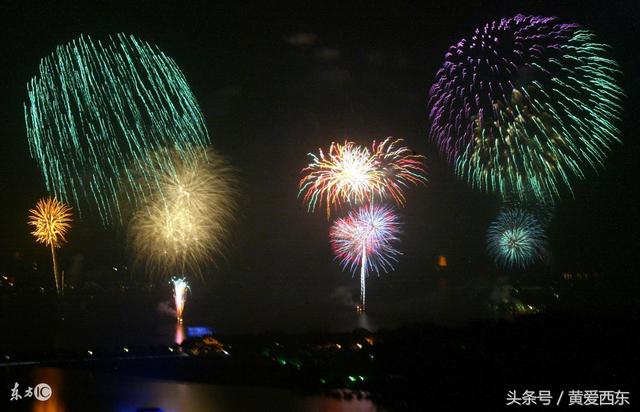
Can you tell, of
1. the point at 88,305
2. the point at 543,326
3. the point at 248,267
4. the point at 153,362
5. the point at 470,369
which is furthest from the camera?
the point at 248,267

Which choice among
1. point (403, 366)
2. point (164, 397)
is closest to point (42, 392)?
point (164, 397)

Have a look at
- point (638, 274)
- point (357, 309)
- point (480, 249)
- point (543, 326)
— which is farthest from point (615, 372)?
point (480, 249)

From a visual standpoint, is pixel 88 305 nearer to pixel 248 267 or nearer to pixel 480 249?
pixel 248 267

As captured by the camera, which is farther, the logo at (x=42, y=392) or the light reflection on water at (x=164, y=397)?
the logo at (x=42, y=392)

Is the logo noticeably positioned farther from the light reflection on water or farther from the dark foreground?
the dark foreground

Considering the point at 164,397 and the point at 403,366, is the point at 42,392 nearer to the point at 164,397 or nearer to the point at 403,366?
the point at 164,397

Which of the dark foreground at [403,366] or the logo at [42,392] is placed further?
the logo at [42,392]

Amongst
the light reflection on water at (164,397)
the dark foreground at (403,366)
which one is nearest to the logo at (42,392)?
the light reflection on water at (164,397)

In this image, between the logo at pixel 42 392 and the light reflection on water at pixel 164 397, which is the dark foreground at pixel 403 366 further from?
the logo at pixel 42 392
